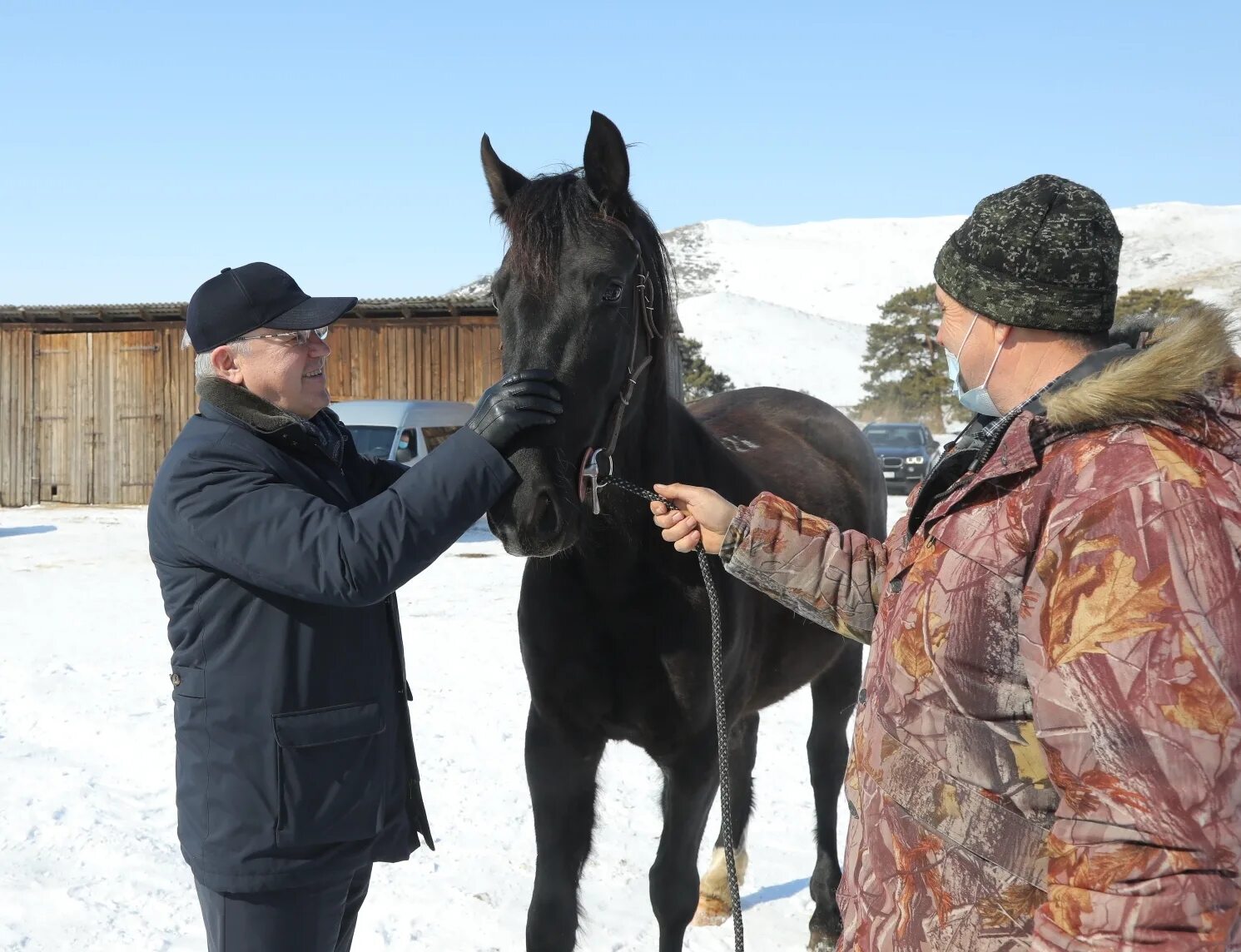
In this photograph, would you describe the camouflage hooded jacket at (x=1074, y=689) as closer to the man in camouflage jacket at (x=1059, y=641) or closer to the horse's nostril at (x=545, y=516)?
the man in camouflage jacket at (x=1059, y=641)

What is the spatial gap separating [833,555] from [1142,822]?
100 centimetres

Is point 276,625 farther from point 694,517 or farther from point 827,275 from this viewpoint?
point 827,275

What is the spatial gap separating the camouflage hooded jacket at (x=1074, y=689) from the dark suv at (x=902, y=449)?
61.2 ft

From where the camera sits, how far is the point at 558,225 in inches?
97.5

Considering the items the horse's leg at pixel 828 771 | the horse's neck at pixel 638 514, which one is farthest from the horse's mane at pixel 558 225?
the horse's leg at pixel 828 771

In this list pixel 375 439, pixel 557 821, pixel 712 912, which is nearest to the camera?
pixel 557 821

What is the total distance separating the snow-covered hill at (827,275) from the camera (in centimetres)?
6569

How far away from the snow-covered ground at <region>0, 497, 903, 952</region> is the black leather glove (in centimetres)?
206

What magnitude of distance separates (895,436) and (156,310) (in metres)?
15.5

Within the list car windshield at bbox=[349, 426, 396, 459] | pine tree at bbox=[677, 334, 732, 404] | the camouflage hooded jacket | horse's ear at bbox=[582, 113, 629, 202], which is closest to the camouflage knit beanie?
the camouflage hooded jacket

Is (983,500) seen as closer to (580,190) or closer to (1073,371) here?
(1073,371)

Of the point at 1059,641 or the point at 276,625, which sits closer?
the point at 1059,641

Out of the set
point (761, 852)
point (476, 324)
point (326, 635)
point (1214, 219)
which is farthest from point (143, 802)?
point (1214, 219)

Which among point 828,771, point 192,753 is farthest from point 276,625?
point 828,771
